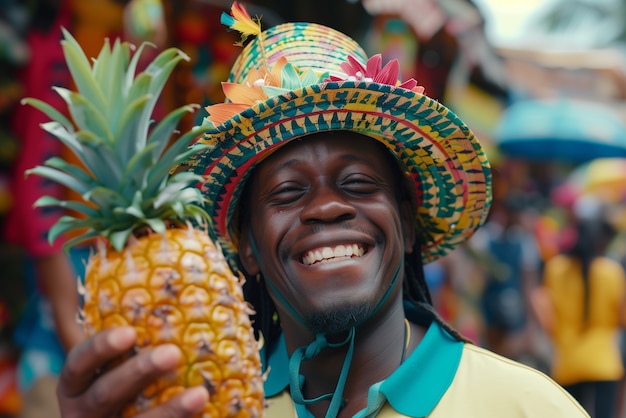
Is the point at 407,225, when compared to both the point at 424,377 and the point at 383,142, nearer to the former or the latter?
the point at 383,142

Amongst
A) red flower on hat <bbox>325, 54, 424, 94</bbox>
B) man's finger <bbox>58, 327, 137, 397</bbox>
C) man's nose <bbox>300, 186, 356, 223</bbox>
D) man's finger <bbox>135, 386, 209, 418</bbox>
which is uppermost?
red flower on hat <bbox>325, 54, 424, 94</bbox>

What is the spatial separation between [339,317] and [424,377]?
0.35m

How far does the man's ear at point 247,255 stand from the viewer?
282 cm

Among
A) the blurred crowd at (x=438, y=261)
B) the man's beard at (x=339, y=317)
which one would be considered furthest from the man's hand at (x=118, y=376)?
the blurred crowd at (x=438, y=261)

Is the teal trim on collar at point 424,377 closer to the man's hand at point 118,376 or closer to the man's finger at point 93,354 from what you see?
the man's hand at point 118,376

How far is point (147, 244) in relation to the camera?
1.79 metres

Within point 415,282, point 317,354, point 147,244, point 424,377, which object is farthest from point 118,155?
point 415,282

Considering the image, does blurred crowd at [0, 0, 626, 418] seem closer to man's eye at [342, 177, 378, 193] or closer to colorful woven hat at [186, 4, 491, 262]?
colorful woven hat at [186, 4, 491, 262]

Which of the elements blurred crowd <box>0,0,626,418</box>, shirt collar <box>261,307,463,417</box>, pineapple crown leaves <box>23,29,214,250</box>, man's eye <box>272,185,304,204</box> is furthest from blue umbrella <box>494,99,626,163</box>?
pineapple crown leaves <box>23,29,214,250</box>

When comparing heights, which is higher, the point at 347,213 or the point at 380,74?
the point at 380,74

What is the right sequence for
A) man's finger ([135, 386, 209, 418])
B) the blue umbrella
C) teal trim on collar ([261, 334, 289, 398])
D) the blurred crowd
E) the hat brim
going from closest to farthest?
man's finger ([135, 386, 209, 418]) < the hat brim < teal trim on collar ([261, 334, 289, 398]) < the blurred crowd < the blue umbrella

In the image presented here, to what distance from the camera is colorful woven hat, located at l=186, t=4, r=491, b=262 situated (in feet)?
7.77

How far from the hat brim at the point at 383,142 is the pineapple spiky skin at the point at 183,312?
0.67 metres

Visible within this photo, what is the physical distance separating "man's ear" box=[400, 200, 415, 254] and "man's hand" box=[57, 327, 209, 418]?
131cm
